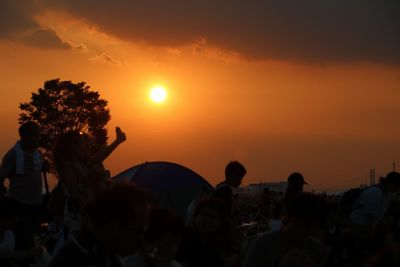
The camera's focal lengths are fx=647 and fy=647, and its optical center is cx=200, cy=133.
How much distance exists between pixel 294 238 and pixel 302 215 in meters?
0.26

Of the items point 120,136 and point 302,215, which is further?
point 120,136

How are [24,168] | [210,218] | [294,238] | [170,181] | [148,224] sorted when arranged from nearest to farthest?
1. [148,224]
2. [294,238]
3. [210,218]
4. [24,168]
5. [170,181]

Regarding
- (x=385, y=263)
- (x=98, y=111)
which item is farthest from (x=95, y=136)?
(x=385, y=263)

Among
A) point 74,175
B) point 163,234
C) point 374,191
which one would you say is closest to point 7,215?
point 74,175

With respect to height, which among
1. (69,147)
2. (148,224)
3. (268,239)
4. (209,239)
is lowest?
(209,239)

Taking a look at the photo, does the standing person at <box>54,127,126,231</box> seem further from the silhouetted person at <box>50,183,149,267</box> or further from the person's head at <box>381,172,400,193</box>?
the person's head at <box>381,172,400,193</box>

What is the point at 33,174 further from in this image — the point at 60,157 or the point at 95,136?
the point at 95,136

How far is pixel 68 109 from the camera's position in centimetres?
4284

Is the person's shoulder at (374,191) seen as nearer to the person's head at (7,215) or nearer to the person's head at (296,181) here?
the person's head at (296,181)

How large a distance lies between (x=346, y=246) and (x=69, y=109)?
3947 centimetres

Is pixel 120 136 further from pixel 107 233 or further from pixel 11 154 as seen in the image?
pixel 107 233

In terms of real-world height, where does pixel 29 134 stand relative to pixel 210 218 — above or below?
above

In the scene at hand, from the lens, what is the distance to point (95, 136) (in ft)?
138

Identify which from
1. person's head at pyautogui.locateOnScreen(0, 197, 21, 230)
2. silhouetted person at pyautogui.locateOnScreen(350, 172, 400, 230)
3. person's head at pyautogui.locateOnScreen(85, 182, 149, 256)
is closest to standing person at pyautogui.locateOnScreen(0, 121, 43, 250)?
person's head at pyautogui.locateOnScreen(0, 197, 21, 230)
